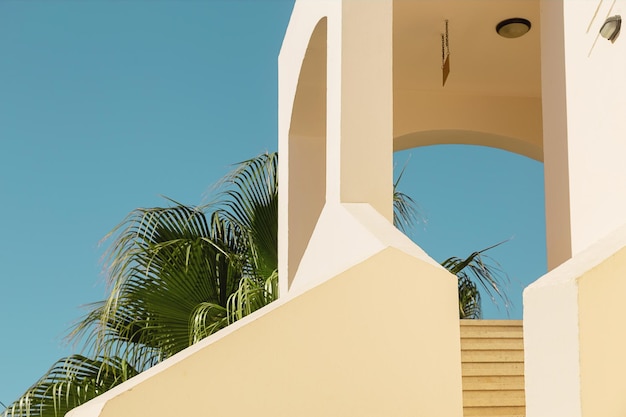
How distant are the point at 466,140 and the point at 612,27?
197 inches

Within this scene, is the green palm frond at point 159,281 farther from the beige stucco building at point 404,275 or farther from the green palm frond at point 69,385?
the beige stucco building at point 404,275

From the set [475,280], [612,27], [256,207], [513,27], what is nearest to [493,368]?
[612,27]

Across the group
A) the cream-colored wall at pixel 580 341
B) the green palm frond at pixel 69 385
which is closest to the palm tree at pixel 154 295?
the green palm frond at pixel 69 385

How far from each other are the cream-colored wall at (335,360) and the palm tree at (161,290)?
12.5ft

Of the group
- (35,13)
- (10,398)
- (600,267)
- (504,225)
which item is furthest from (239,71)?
(600,267)

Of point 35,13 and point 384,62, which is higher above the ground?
point 35,13

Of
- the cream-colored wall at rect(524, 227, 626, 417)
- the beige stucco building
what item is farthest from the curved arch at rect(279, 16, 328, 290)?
the cream-colored wall at rect(524, 227, 626, 417)

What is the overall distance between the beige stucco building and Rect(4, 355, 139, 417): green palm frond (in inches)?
116

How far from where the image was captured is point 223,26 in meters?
38.6

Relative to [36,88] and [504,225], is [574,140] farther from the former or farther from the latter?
[504,225]

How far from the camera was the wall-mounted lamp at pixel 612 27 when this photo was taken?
15.1 ft

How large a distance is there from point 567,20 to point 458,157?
28105 millimetres

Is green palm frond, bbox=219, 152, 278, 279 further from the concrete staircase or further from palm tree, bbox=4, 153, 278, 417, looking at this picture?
the concrete staircase

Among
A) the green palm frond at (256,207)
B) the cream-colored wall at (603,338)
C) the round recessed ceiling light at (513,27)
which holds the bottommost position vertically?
the cream-colored wall at (603,338)
